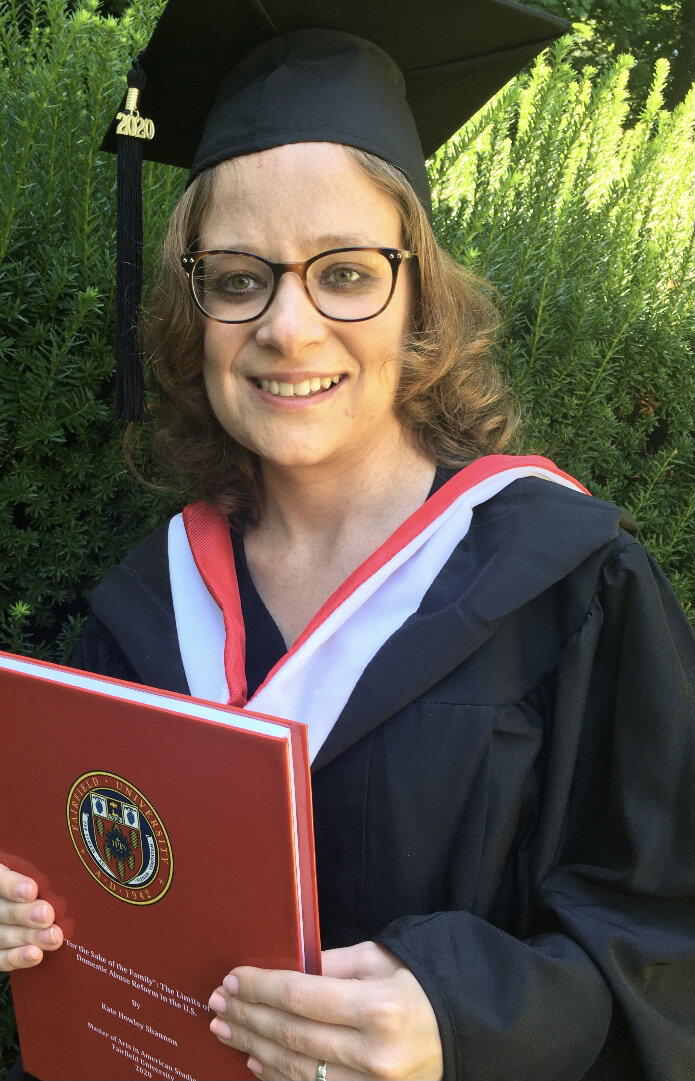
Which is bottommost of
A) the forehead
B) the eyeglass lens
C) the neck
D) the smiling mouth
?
the neck

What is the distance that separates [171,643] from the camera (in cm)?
161

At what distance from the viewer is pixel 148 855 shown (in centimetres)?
112

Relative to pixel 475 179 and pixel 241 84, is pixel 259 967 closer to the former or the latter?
pixel 241 84

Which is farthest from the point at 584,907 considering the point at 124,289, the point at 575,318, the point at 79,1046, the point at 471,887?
the point at 575,318

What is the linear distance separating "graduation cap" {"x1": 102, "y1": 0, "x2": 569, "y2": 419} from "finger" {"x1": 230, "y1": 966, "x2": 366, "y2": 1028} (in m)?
1.29

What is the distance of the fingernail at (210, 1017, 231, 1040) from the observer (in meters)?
1.12

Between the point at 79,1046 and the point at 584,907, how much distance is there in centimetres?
82

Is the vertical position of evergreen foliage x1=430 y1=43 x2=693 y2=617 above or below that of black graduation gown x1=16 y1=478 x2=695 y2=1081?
above

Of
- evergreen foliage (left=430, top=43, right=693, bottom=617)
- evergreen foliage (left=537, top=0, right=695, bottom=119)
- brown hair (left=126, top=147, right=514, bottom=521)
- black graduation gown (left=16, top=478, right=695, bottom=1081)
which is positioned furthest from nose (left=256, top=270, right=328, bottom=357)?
evergreen foliage (left=537, top=0, right=695, bottom=119)

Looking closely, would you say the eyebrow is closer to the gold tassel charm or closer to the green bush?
the gold tassel charm

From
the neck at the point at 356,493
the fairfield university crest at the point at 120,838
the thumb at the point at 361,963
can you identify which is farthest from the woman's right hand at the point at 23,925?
the neck at the point at 356,493

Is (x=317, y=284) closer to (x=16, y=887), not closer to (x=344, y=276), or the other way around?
(x=344, y=276)

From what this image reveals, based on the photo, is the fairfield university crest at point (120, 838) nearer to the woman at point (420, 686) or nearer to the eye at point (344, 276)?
the woman at point (420, 686)

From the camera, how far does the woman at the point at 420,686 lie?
3.77 ft
